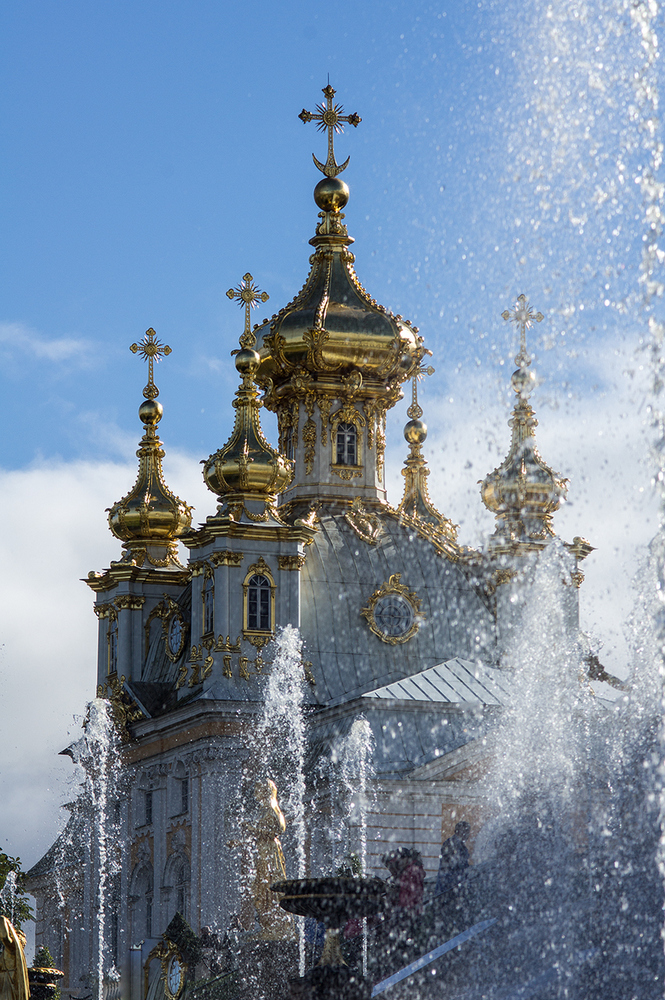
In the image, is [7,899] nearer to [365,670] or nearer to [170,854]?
[170,854]

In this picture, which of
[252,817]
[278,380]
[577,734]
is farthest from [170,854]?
[577,734]

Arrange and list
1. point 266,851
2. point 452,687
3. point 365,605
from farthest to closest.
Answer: point 365,605
point 452,687
point 266,851

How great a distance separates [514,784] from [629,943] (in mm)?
9118

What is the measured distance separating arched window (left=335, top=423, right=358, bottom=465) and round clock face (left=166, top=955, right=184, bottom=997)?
57.0ft

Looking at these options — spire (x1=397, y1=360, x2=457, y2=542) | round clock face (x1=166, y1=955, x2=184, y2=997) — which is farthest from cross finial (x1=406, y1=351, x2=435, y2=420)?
round clock face (x1=166, y1=955, x2=184, y2=997)

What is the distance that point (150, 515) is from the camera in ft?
157

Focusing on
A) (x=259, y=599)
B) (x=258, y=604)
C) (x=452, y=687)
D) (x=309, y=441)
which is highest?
(x=309, y=441)

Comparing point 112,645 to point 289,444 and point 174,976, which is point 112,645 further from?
point 174,976

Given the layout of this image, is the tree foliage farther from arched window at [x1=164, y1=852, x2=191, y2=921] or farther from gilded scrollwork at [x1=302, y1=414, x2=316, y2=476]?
gilded scrollwork at [x1=302, y1=414, x2=316, y2=476]

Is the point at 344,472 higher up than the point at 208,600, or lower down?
higher up

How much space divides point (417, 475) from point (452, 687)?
1497 cm

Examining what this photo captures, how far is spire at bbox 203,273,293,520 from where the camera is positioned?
138ft

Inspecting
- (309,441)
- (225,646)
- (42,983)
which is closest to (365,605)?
(225,646)

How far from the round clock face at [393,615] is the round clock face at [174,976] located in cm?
1238
